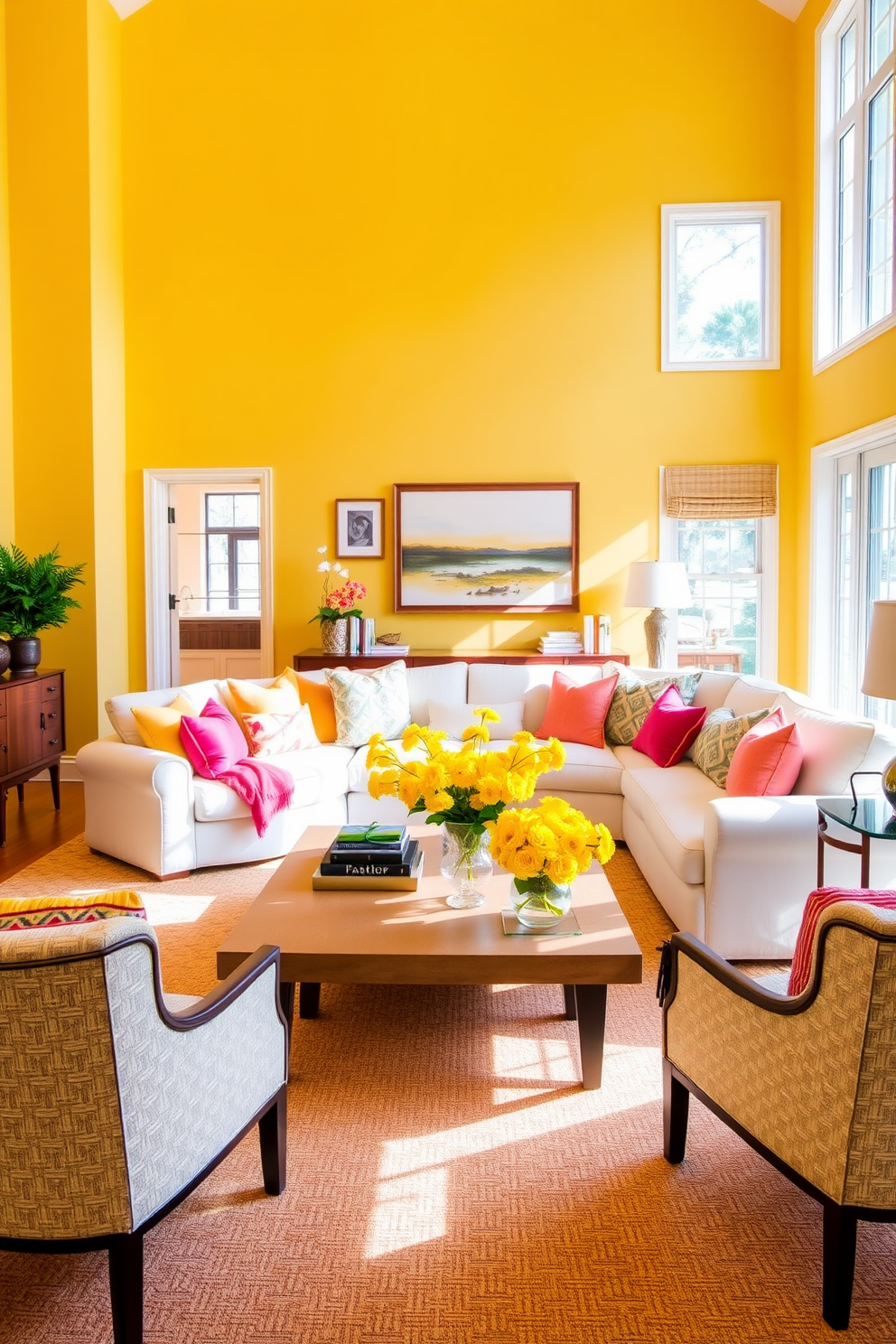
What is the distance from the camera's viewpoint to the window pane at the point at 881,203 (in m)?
5.18

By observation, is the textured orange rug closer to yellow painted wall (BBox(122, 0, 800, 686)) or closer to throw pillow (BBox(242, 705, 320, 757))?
throw pillow (BBox(242, 705, 320, 757))

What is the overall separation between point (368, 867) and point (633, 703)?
261cm

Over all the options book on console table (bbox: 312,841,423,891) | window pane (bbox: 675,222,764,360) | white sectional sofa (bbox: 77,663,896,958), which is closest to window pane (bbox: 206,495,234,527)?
white sectional sofa (bbox: 77,663,896,958)

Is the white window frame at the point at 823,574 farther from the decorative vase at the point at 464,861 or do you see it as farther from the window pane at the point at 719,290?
the decorative vase at the point at 464,861

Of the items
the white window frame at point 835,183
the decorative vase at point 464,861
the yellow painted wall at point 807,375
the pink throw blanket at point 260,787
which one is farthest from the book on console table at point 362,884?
the white window frame at point 835,183

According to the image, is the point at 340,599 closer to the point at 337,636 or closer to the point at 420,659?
the point at 337,636

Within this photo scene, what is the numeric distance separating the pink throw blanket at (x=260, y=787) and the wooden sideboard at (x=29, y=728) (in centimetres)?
142

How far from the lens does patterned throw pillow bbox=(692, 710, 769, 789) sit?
14.1 feet

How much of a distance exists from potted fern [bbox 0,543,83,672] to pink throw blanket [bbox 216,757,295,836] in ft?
6.01

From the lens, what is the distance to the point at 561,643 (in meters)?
6.64

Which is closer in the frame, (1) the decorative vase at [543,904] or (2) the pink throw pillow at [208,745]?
(1) the decorative vase at [543,904]

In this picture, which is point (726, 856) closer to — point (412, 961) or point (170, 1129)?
point (412, 961)

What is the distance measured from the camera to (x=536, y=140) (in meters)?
6.74

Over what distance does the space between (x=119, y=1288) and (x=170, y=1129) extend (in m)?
0.26
